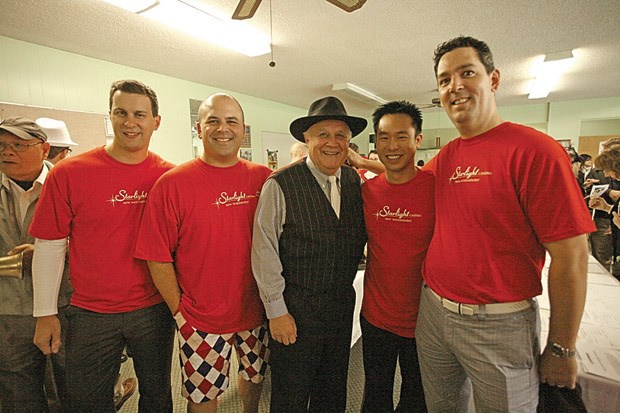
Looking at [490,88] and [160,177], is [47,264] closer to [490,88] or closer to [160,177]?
[160,177]

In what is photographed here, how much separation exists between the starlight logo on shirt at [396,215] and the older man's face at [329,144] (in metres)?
0.31

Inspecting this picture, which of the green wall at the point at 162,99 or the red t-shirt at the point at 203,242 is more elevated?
the green wall at the point at 162,99

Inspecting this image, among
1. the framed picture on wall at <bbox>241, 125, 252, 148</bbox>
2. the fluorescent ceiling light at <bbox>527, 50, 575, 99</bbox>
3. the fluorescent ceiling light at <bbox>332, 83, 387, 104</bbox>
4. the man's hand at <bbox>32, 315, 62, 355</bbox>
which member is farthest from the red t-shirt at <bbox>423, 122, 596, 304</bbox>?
the framed picture on wall at <bbox>241, 125, 252, 148</bbox>

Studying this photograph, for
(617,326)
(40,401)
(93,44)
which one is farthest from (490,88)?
(93,44)

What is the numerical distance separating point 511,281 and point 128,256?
1611mm

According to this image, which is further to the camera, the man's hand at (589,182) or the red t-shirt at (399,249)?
the man's hand at (589,182)

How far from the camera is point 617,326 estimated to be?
1.65 meters

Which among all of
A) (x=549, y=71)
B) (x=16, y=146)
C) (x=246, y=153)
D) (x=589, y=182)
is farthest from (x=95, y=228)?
(x=549, y=71)

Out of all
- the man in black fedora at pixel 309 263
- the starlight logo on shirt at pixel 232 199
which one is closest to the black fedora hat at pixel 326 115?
the man in black fedora at pixel 309 263

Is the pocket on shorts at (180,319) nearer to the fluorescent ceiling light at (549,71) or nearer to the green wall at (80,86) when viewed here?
the green wall at (80,86)

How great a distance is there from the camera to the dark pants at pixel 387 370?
1544 mm

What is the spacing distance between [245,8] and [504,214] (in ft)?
5.08

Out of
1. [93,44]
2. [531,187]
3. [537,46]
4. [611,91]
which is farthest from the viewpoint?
[611,91]

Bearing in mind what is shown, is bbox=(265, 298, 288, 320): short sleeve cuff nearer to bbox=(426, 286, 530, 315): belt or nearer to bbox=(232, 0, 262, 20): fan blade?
bbox=(426, 286, 530, 315): belt
